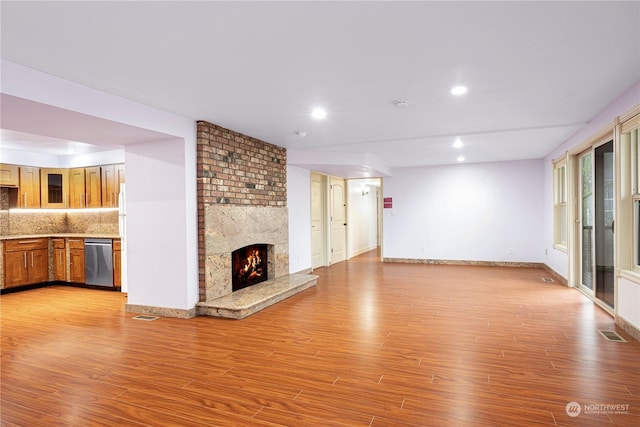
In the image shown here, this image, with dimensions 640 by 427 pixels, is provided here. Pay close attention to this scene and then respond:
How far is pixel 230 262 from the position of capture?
492cm

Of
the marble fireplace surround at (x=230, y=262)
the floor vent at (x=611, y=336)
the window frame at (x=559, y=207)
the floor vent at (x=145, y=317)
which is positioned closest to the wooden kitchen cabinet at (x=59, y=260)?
the floor vent at (x=145, y=317)

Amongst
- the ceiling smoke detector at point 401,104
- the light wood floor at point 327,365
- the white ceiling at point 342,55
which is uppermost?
the white ceiling at point 342,55

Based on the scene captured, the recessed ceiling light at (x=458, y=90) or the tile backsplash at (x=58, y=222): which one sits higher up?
the recessed ceiling light at (x=458, y=90)

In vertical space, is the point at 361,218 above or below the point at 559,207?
below

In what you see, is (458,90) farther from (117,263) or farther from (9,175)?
(9,175)

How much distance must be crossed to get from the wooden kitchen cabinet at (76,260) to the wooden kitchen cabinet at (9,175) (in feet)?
4.13

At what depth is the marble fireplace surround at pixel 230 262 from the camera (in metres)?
4.46

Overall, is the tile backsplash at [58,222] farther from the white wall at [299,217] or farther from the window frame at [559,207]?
the window frame at [559,207]

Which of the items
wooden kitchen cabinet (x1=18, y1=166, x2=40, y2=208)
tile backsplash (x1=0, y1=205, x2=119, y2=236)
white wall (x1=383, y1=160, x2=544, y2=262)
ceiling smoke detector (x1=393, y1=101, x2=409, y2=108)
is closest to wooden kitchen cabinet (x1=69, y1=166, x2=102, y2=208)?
tile backsplash (x1=0, y1=205, x2=119, y2=236)

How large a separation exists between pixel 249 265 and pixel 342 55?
12.2 ft

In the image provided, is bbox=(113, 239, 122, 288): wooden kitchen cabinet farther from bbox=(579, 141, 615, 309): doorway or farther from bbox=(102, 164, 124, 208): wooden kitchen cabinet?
bbox=(579, 141, 615, 309): doorway

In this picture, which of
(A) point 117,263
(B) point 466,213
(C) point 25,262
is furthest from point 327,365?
(B) point 466,213

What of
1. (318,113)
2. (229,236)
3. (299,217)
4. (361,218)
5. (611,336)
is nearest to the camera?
(611,336)

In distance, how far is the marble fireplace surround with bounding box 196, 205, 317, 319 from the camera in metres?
4.46
